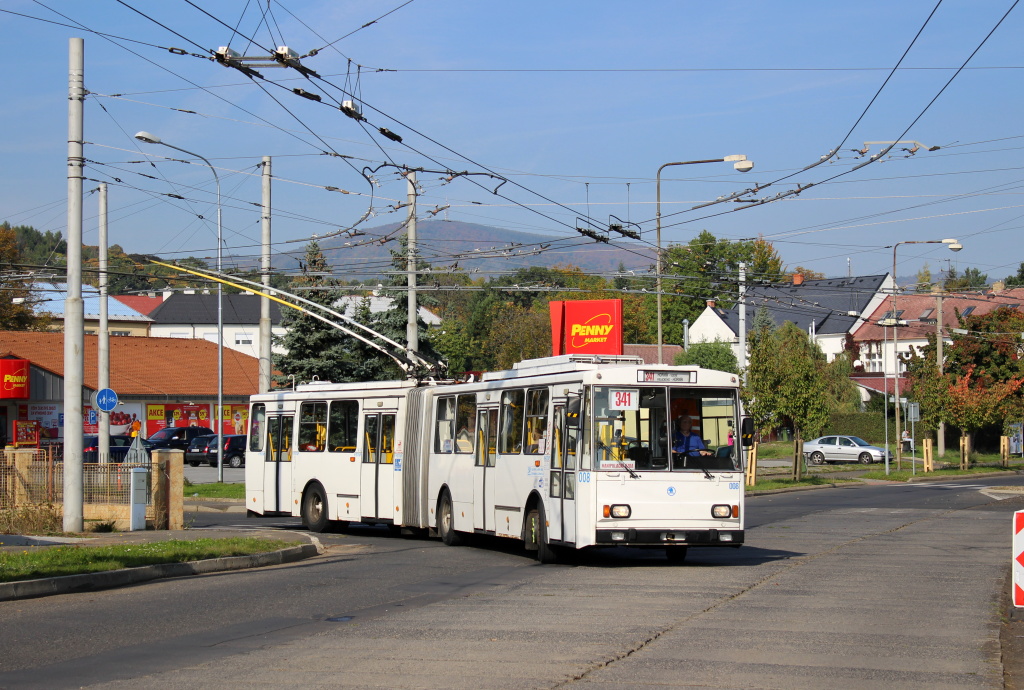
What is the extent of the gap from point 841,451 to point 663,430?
153 ft

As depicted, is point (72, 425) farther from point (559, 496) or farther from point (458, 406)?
point (559, 496)

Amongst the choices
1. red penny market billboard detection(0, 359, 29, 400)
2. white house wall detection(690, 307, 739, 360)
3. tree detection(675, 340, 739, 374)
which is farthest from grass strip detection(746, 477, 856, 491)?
white house wall detection(690, 307, 739, 360)

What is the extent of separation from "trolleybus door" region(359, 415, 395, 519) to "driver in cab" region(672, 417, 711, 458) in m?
7.29

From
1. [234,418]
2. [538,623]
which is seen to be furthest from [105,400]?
[234,418]

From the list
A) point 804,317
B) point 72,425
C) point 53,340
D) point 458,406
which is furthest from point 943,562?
point 804,317

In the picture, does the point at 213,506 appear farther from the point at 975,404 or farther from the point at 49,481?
the point at 975,404

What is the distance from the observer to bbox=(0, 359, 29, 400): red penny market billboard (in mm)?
47781

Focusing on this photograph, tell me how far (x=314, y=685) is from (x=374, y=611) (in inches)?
148

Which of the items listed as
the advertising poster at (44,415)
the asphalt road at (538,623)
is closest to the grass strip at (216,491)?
the advertising poster at (44,415)

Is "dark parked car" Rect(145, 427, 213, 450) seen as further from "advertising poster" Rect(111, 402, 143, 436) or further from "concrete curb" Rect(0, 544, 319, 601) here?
"concrete curb" Rect(0, 544, 319, 601)

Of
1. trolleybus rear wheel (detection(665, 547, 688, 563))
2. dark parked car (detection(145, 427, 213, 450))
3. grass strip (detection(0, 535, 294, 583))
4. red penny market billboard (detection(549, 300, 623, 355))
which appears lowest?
trolleybus rear wheel (detection(665, 547, 688, 563))

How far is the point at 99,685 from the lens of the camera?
796 cm

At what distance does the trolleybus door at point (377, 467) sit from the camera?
70.4ft

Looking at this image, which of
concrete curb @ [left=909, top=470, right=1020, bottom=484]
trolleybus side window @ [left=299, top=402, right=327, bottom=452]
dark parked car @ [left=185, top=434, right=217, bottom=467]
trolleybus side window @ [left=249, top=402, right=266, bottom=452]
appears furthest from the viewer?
dark parked car @ [left=185, top=434, right=217, bottom=467]
